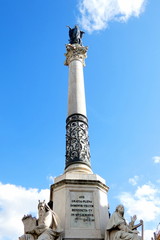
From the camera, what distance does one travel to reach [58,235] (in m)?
9.52

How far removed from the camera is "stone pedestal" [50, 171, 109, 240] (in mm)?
10070

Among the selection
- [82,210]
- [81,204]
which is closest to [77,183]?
[81,204]

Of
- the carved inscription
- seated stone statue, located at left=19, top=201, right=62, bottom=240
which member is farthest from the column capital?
seated stone statue, located at left=19, top=201, right=62, bottom=240

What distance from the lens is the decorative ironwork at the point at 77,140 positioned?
41.8 ft

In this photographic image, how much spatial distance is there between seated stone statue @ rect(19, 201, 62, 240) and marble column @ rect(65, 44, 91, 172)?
2.57 m

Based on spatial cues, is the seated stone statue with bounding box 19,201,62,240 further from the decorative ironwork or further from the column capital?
the column capital

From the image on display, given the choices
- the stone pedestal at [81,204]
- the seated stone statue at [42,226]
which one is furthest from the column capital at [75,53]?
the seated stone statue at [42,226]

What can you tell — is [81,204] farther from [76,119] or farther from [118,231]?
[76,119]

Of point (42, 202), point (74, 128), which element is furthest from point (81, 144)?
point (42, 202)

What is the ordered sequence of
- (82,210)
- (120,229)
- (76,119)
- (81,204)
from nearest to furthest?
(120,229)
(82,210)
(81,204)
(76,119)

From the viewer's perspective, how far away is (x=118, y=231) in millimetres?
9453

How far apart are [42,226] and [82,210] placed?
1657 mm

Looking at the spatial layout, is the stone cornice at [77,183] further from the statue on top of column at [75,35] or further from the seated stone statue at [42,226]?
the statue on top of column at [75,35]

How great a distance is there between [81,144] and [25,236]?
4.79 m
